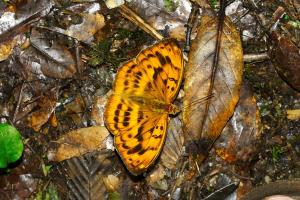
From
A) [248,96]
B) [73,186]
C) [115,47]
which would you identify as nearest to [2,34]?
[115,47]

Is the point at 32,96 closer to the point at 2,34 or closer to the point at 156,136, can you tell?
the point at 2,34

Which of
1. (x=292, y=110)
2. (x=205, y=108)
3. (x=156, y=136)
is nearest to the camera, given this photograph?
(x=156, y=136)

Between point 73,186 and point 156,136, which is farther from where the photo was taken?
point 73,186

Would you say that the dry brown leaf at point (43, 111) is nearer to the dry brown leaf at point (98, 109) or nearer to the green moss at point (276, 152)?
the dry brown leaf at point (98, 109)

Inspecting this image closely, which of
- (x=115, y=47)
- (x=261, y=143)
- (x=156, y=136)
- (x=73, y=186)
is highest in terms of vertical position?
(x=115, y=47)

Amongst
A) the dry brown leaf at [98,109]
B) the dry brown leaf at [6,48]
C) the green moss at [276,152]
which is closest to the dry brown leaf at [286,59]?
the green moss at [276,152]

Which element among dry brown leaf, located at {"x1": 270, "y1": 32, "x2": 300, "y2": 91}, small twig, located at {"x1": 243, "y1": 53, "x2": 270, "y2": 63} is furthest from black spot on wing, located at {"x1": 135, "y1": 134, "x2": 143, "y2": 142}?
dry brown leaf, located at {"x1": 270, "y1": 32, "x2": 300, "y2": 91}

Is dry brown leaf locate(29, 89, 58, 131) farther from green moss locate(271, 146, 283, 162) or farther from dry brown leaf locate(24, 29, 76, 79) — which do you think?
green moss locate(271, 146, 283, 162)

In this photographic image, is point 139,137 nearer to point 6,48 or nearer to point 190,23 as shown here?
point 190,23
